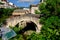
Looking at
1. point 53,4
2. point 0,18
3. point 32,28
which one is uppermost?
point 53,4

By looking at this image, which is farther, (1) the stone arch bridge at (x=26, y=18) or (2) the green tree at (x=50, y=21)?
(1) the stone arch bridge at (x=26, y=18)

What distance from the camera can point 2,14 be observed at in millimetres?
22844

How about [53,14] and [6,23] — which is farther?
[6,23]

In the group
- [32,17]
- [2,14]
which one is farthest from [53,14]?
[2,14]

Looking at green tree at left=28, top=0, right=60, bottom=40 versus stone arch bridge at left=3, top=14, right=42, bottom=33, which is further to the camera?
stone arch bridge at left=3, top=14, right=42, bottom=33

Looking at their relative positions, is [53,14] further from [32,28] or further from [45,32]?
[32,28]

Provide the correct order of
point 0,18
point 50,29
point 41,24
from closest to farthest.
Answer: point 50,29 < point 41,24 < point 0,18

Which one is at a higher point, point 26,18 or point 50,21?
point 50,21

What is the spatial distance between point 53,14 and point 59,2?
3.91 ft

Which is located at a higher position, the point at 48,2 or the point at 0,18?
the point at 48,2

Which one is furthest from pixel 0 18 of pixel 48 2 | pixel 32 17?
pixel 48 2

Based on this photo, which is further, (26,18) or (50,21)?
(26,18)

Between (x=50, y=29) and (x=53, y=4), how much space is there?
2.10 m

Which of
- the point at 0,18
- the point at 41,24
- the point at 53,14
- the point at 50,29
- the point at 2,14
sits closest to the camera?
the point at 50,29
